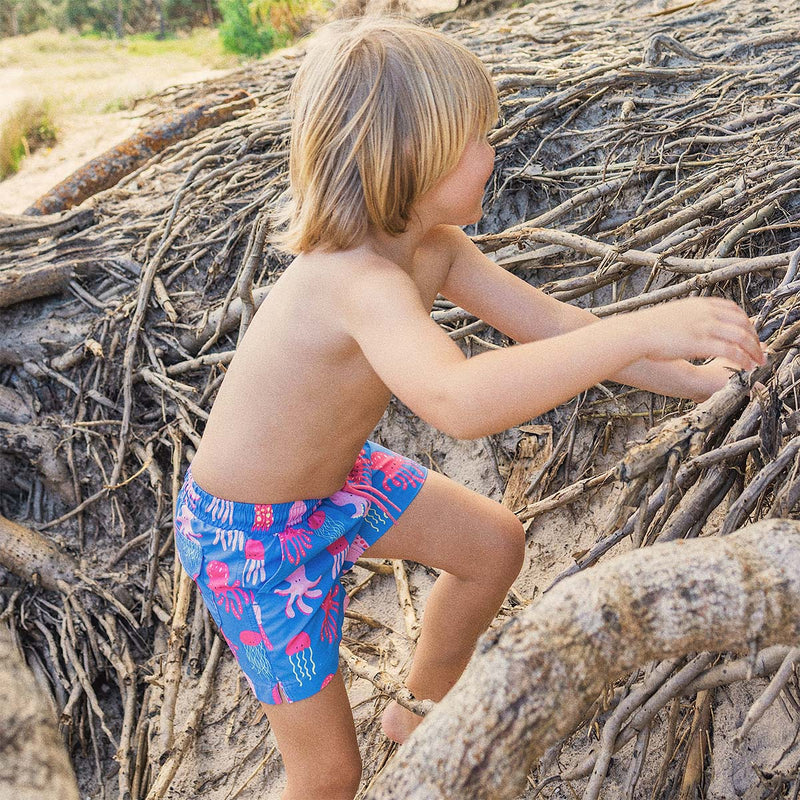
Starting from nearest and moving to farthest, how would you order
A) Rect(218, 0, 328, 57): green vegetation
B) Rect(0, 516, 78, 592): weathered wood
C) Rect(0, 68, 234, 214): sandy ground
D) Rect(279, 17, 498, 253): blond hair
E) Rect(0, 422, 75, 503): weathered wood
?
Rect(279, 17, 498, 253): blond hair, Rect(0, 516, 78, 592): weathered wood, Rect(0, 422, 75, 503): weathered wood, Rect(0, 68, 234, 214): sandy ground, Rect(218, 0, 328, 57): green vegetation

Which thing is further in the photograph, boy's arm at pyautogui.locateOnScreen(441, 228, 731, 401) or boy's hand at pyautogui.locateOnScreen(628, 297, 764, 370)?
boy's arm at pyautogui.locateOnScreen(441, 228, 731, 401)

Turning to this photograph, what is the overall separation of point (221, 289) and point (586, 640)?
236 centimetres

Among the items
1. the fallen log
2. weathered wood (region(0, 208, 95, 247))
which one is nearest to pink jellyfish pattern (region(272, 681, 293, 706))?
weathered wood (region(0, 208, 95, 247))

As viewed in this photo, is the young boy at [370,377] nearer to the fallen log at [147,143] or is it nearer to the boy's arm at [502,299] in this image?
the boy's arm at [502,299]

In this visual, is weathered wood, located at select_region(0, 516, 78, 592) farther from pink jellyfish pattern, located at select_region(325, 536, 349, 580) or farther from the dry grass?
the dry grass

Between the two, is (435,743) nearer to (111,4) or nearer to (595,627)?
(595,627)

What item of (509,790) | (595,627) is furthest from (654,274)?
(509,790)

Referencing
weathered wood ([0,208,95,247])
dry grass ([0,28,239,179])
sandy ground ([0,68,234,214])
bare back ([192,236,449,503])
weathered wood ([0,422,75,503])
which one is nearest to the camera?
bare back ([192,236,449,503])

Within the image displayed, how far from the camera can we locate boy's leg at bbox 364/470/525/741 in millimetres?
1734

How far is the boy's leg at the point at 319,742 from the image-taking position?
1.56 meters

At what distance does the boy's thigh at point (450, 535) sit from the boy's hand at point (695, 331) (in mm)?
676

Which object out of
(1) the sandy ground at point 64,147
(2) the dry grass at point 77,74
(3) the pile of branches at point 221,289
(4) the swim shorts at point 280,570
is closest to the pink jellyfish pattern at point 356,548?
(4) the swim shorts at point 280,570

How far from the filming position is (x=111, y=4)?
15664 millimetres

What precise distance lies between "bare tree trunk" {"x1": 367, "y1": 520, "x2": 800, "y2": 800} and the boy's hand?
0.28 meters
